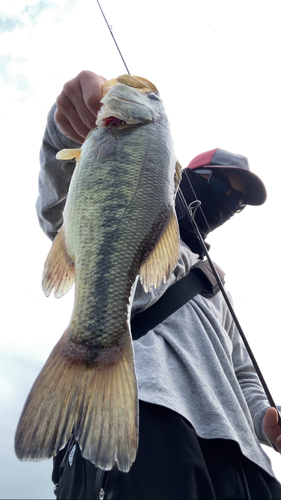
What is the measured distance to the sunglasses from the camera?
3.05 metres

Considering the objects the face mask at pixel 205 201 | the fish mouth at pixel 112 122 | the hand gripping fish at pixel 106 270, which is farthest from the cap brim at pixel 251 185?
the fish mouth at pixel 112 122

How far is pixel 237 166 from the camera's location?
10.2ft

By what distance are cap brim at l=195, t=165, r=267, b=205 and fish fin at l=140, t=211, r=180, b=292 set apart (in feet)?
6.37

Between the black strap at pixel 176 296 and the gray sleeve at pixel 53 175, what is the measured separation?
984 millimetres

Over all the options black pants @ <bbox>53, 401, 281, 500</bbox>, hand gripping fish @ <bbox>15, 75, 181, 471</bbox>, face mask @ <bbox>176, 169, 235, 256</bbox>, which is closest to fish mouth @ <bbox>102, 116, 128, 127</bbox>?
hand gripping fish @ <bbox>15, 75, 181, 471</bbox>

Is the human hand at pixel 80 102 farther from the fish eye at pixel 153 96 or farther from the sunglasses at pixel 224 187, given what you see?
the sunglasses at pixel 224 187

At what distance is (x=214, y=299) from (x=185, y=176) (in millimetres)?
1251

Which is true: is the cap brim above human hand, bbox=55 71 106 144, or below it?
below

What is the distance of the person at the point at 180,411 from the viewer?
1.26 meters

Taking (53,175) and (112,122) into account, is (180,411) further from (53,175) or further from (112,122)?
(53,175)

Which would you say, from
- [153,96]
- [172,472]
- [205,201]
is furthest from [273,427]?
[205,201]

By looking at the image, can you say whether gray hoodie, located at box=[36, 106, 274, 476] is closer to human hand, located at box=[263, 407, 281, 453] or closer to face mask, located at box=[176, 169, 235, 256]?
human hand, located at box=[263, 407, 281, 453]

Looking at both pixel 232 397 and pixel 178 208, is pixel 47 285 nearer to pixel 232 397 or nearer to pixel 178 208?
pixel 232 397

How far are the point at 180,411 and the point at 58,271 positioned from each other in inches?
30.1
